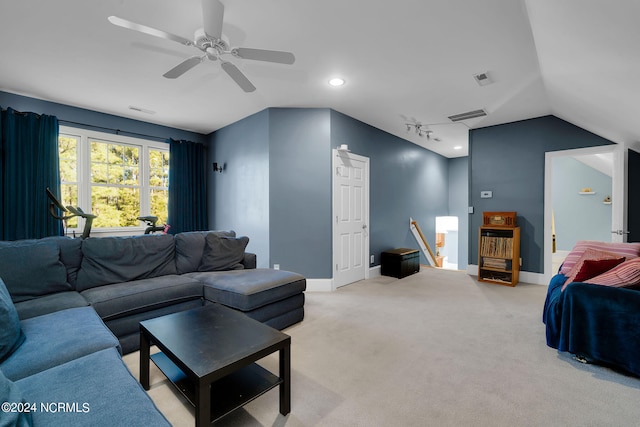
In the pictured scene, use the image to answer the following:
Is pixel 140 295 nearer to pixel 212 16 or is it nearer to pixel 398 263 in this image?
pixel 212 16

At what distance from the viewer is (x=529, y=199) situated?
462 centimetres

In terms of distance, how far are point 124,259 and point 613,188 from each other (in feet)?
19.2

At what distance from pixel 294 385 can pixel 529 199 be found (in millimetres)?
4720

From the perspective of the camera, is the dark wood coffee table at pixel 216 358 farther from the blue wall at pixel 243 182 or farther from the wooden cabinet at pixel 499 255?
the wooden cabinet at pixel 499 255

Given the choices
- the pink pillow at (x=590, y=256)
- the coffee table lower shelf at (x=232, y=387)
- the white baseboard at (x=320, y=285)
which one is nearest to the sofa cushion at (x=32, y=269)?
the coffee table lower shelf at (x=232, y=387)

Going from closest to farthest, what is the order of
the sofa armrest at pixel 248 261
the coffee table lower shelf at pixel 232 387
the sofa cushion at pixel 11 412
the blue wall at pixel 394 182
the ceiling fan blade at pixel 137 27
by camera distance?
the sofa cushion at pixel 11 412
the coffee table lower shelf at pixel 232 387
the ceiling fan blade at pixel 137 27
the sofa armrest at pixel 248 261
the blue wall at pixel 394 182

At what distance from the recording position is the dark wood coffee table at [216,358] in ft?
4.35

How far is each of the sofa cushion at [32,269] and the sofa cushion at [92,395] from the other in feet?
4.56

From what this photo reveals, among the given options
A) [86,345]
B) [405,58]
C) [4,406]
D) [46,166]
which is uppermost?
[405,58]

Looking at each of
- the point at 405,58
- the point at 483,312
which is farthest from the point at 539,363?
the point at 405,58

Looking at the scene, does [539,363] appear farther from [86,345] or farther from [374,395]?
[86,345]

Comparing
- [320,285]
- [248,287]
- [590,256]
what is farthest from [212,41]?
[590,256]

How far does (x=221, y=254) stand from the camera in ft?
10.8

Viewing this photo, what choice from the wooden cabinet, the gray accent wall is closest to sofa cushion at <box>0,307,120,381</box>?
the gray accent wall
